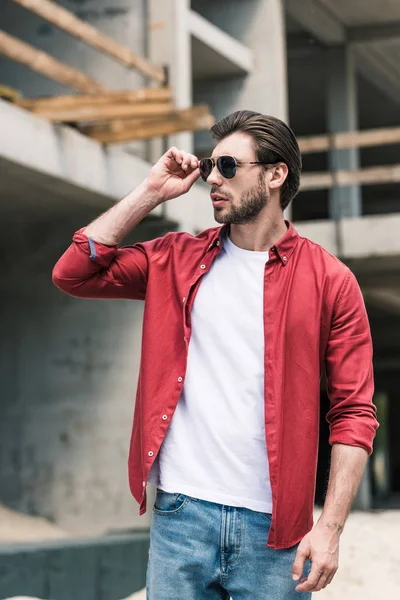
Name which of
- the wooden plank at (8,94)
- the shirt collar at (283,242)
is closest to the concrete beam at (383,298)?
the wooden plank at (8,94)

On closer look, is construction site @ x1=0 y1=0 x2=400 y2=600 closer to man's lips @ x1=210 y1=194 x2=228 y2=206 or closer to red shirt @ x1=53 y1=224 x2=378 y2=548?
red shirt @ x1=53 y1=224 x2=378 y2=548

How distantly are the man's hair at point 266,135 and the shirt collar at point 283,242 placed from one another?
0.58ft

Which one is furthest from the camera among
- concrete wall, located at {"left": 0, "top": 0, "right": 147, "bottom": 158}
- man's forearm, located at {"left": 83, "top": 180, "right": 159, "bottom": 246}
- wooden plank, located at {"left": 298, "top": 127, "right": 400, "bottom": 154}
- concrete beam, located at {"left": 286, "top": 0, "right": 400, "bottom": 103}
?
concrete beam, located at {"left": 286, "top": 0, "right": 400, "bottom": 103}

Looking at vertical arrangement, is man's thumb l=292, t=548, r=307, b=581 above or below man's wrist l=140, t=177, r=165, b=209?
below

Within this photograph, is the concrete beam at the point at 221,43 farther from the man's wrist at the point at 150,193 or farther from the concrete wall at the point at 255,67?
the man's wrist at the point at 150,193

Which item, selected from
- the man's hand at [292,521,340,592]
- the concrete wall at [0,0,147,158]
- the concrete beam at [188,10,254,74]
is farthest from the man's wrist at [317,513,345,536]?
the concrete beam at [188,10,254,74]

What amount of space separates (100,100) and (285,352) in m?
5.73

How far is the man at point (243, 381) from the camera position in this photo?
2699 mm

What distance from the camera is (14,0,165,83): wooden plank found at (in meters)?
8.00

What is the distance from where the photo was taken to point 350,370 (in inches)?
110

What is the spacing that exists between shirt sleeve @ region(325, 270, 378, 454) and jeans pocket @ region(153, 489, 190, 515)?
1.33ft

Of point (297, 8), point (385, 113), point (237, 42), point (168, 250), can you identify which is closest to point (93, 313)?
point (237, 42)

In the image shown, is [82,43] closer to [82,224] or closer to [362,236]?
[82,224]

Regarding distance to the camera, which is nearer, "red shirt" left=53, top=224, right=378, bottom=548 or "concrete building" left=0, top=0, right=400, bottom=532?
"red shirt" left=53, top=224, right=378, bottom=548
